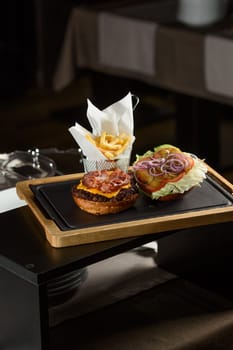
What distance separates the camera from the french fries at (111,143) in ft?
5.04

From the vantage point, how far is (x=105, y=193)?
147cm

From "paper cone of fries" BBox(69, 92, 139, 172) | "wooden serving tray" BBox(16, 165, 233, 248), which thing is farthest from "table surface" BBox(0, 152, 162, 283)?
"paper cone of fries" BBox(69, 92, 139, 172)

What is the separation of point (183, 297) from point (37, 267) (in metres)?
0.42

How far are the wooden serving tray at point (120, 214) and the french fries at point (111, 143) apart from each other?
9 centimetres

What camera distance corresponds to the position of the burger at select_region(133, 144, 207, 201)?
150 cm

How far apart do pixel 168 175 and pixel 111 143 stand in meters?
0.12

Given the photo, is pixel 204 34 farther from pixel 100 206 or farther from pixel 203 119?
pixel 100 206

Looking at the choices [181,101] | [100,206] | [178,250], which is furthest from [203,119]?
[100,206]

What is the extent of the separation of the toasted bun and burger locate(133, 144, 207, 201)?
0.12ft

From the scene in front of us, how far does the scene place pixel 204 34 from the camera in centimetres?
317

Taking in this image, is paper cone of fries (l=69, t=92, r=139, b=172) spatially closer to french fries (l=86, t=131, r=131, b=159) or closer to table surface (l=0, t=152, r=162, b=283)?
french fries (l=86, t=131, r=131, b=159)

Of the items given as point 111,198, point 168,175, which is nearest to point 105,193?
point 111,198

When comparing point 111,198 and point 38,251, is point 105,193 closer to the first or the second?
point 111,198

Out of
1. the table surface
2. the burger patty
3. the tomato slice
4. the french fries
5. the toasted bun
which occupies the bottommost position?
the table surface
